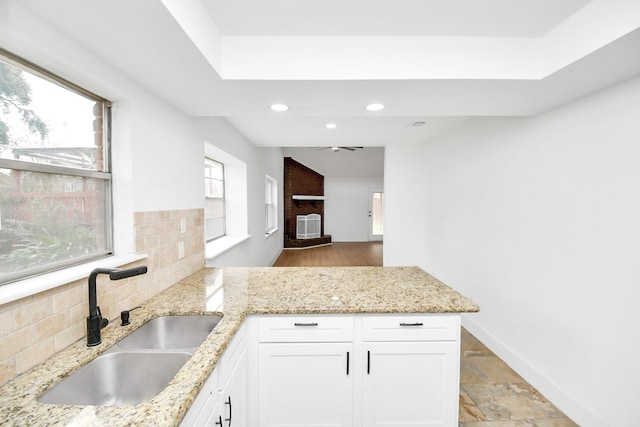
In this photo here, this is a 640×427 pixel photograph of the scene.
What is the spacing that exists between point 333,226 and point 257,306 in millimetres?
7950

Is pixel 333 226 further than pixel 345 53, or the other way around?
pixel 333 226

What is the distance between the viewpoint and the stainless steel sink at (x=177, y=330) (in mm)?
1381

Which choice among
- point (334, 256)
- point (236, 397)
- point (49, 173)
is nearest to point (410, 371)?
point (236, 397)

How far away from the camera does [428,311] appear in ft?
4.80

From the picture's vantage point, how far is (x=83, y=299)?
3.70 ft

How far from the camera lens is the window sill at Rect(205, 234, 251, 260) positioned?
8.08 ft

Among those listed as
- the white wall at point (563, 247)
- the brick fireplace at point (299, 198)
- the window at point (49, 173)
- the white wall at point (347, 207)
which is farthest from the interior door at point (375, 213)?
the window at point (49, 173)

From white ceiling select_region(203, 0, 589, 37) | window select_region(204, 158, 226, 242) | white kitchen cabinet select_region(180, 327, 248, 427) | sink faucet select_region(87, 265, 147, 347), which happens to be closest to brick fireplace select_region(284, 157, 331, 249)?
window select_region(204, 158, 226, 242)

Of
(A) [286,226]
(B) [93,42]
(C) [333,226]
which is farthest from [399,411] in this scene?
(C) [333,226]

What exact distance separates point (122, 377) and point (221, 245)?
6.14 ft

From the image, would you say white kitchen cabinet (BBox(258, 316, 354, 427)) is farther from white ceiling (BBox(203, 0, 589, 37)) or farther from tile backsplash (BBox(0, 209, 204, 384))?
white ceiling (BBox(203, 0, 589, 37))

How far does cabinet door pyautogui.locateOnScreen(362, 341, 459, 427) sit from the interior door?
8.10 m

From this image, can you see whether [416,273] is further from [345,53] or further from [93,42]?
[93,42]

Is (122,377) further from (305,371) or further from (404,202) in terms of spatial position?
(404,202)
